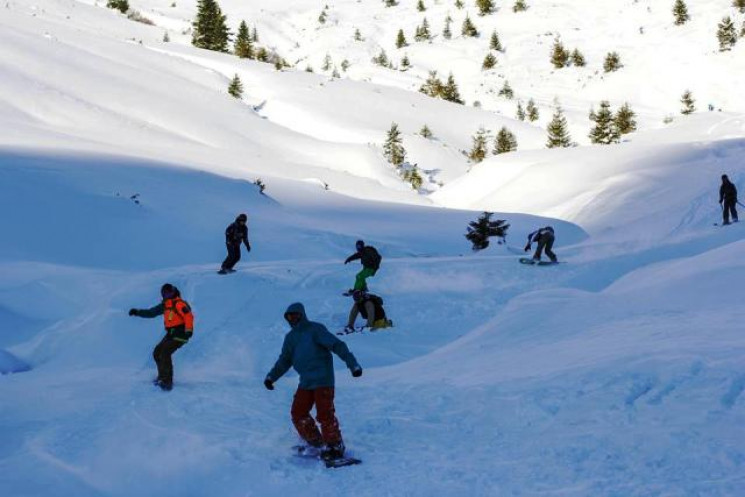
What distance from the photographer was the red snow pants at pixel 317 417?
6.13 metres

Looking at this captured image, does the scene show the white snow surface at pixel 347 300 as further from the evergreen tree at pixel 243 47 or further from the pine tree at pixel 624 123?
the evergreen tree at pixel 243 47

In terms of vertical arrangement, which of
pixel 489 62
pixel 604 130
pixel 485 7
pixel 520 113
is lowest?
pixel 604 130

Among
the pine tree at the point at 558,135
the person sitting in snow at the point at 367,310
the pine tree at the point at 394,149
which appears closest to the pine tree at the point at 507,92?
the pine tree at the point at 558,135

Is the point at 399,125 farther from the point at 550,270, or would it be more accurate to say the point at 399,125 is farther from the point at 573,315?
the point at 573,315

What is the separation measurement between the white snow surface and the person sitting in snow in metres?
0.34

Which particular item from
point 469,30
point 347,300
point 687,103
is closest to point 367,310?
point 347,300

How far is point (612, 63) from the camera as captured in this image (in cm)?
6444

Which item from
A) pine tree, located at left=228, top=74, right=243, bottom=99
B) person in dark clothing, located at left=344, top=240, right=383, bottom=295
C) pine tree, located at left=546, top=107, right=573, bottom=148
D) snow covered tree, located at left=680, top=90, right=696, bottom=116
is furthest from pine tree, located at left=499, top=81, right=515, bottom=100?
person in dark clothing, located at left=344, top=240, right=383, bottom=295

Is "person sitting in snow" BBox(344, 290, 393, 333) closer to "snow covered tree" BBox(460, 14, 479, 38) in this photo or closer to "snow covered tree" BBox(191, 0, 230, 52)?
"snow covered tree" BBox(191, 0, 230, 52)

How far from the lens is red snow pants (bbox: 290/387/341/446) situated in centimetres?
613

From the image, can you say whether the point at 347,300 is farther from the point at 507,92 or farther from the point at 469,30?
the point at 469,30

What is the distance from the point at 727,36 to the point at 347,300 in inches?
2339

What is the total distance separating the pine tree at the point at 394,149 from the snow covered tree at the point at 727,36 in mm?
36007

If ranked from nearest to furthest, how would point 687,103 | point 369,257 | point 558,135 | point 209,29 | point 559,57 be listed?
point 369,257 → point 558,135 → point 687,103 → point 559,57 → point 209,29
